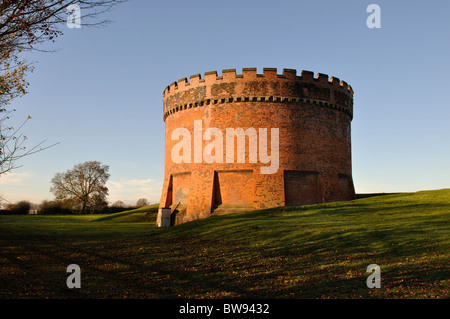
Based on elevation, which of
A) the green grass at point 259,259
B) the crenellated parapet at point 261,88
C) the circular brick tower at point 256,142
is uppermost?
the crenellated parapet at point 261,88

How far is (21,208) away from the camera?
48.1m

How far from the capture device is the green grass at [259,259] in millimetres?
7891

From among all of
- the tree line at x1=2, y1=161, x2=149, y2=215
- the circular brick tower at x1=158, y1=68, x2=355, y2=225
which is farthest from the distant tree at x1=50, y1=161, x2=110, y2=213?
the circular brick tower at x1=158, y1=68, x2=355, y2=225

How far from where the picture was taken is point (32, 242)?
15.8m

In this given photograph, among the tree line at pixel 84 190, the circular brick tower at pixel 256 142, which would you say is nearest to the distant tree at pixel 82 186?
the tree line at pixel 84 190

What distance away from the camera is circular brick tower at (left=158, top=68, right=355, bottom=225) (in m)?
23.6

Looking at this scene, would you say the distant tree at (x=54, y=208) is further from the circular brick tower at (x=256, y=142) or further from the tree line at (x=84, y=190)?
the circular brick tower at (x=256, y=142)

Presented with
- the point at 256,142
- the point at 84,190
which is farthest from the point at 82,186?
the point at 256,142

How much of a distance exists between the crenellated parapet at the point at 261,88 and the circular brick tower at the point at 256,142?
67mm

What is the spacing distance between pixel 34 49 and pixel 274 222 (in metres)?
11.8

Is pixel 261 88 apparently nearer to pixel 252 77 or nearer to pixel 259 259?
pixel 252 77

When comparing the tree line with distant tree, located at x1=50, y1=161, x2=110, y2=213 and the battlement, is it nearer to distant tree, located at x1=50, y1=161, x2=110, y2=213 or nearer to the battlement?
distant tree, located at x1=50, y1=161, x2=110, y2=213

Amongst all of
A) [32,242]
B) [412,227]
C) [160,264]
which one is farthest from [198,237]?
[412,227]

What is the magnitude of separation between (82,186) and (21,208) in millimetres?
9032
